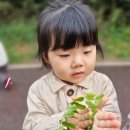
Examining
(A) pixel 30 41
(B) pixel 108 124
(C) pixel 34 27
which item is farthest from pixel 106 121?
(C) pixel 34 27

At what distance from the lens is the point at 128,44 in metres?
4.79

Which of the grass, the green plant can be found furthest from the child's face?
the grass

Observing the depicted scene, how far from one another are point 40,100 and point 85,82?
0.60ft

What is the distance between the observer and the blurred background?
4637mm

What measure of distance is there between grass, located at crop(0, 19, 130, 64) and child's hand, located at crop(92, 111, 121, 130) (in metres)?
3.08

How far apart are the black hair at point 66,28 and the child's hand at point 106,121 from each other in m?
0.38

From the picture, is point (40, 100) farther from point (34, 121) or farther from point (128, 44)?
point (128, 44)

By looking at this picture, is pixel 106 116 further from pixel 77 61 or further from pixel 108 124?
pixel 77 61

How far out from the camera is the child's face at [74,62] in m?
1.73

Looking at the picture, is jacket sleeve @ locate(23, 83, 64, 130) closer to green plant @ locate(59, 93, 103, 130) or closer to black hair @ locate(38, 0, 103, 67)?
black hair @ locate(38, 0, 103, 67)

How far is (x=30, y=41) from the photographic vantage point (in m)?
4.97

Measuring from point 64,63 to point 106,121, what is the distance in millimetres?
396

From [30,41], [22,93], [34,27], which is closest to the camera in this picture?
[22,93]

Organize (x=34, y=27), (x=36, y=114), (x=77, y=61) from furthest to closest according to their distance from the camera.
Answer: (x=34, y=27), (x=36, y=114), (x=77, y=61)
